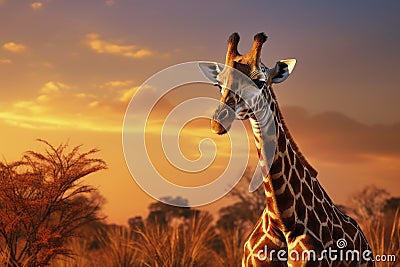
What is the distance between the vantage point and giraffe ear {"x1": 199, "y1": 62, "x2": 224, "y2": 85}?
6399 millimetres

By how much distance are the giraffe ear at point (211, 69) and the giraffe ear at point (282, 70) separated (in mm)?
523

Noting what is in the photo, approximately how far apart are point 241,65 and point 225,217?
24.1m

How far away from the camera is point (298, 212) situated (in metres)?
6.47

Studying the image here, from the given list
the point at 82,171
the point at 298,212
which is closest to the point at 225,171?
the point at 298,212

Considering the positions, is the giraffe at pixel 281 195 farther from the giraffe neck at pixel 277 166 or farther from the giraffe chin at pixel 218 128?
the giraffe chin at pixel 218 128

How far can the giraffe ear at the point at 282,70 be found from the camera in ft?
20.9

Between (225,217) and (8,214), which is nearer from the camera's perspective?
(8,214)

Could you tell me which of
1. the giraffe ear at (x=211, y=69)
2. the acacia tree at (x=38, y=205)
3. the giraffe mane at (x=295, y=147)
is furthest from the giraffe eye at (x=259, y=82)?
the acacia tree at (x=38, y=205)

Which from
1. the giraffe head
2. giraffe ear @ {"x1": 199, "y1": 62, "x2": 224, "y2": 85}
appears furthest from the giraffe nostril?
giraffe ear @ {"x1": 199, "y1": 62, "x2": 224, "y2": 85}

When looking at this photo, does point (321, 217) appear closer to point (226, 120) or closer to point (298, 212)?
point (298, 212)

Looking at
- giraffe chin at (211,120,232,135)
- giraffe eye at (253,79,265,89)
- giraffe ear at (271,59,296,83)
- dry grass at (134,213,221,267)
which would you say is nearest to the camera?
giraffe chin at (211,120,232,135)

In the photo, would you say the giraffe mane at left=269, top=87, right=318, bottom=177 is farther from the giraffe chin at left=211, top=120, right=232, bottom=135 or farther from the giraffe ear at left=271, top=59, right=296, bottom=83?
the giraffe chin at left=211, top=120, right=232, bottom=135

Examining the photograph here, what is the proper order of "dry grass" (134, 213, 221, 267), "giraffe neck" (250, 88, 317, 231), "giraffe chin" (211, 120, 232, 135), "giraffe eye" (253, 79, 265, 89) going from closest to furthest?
1. "giraffe chin" (211, 120, 232, 135)
2. "giraffe eye" (253, 79, 265, 89)
3. "giraffe neck" (250, 88, 317, 231)
4. "dry grass" (134, 213, 221, 267)

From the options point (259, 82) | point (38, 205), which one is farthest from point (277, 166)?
point (38, 205)
